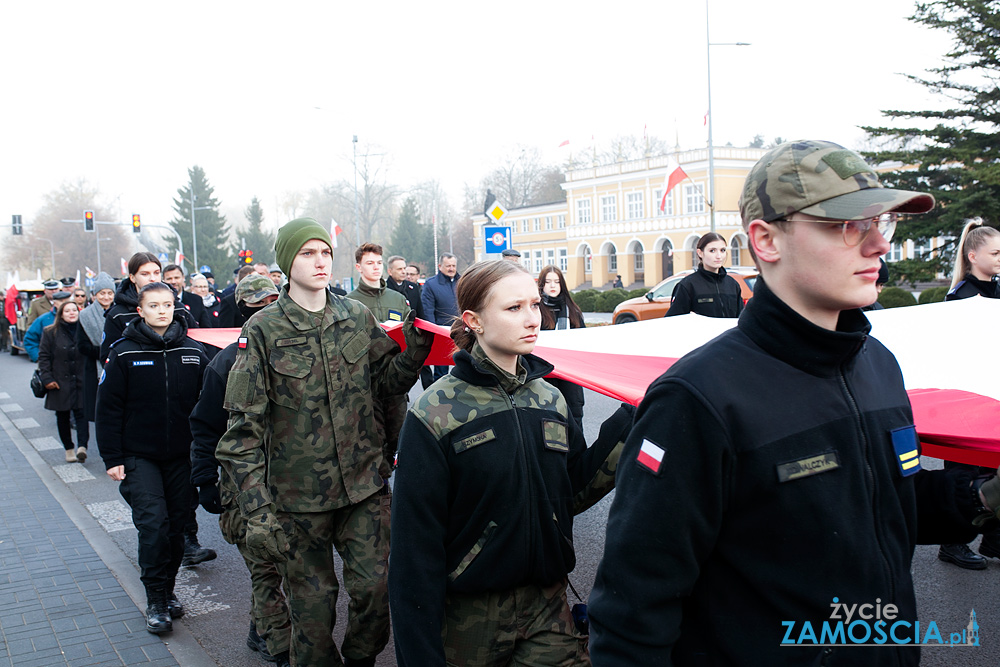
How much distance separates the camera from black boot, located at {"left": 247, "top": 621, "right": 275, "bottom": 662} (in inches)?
182

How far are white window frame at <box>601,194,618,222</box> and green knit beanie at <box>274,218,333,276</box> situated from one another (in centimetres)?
6386

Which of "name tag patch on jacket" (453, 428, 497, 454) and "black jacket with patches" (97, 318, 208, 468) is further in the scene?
"black jacket with patches" (97, 318, 208, 468)

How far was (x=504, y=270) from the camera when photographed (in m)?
3.08

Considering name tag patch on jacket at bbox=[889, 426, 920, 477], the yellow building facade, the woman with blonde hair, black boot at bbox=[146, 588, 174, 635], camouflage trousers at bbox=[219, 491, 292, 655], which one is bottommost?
black boot at bbox=[146, 588, 174, 635]

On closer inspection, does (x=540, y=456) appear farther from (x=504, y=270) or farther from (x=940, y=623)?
(x=940, y=623)

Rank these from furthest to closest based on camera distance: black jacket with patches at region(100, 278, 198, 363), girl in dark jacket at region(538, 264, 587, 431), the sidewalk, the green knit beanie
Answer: girl in dark jacket at region(538, 264, 587, 431), black jacket with patches at region(100, 278, 198, 363), the sidewalk, the green knit beanie

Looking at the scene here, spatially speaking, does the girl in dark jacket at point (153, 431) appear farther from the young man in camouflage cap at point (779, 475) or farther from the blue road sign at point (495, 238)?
the blue road sign at point (495, 238)

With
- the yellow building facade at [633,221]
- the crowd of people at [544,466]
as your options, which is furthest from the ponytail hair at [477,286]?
the yellow building facade at [633,221]

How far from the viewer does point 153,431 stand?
5.34m

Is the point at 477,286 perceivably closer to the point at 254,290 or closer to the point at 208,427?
the point at 208,427

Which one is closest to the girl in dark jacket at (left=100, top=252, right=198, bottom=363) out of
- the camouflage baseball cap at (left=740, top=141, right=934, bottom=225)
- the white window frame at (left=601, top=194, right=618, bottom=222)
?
the camouflage baseball cap at (left=740, top=141, right=934, bottom=225)

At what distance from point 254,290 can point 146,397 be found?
104 centimetres

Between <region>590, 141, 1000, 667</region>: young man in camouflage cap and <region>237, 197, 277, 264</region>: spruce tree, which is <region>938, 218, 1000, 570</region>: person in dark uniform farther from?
<region>237, 197, 277, 264</region>: spruce tree

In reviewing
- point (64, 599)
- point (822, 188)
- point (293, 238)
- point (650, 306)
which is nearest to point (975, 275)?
point (293, 238)
